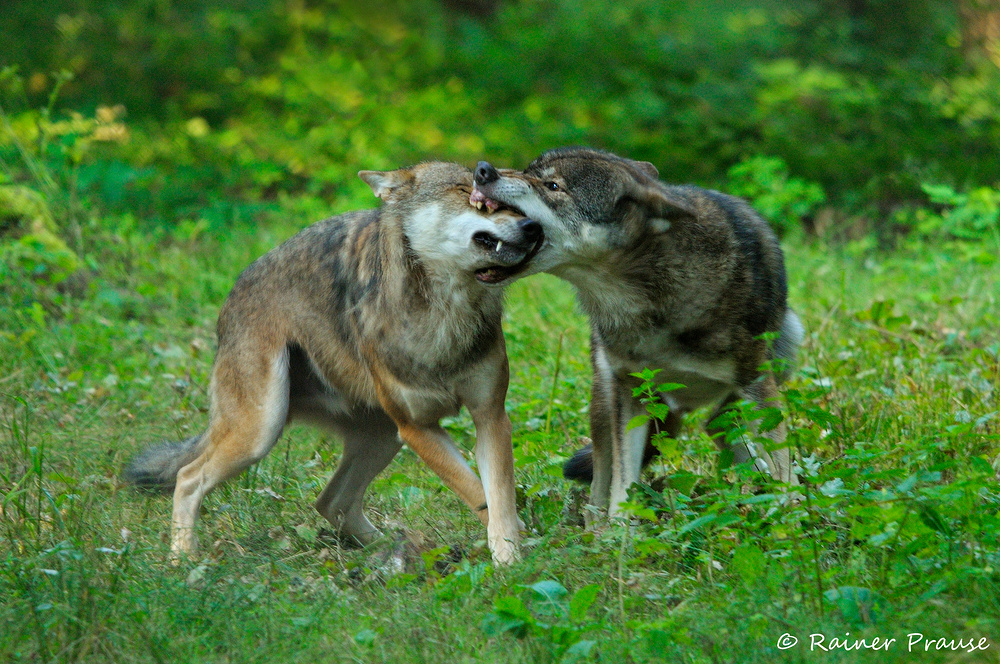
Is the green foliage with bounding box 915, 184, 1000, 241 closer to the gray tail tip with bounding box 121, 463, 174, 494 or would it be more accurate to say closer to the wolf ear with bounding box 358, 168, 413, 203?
the wolf ear with bounding box 358, 168, 413, 203

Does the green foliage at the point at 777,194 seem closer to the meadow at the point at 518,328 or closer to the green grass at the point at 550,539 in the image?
the meadow at the point at 518,328

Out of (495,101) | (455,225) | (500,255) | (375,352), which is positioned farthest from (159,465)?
(495,101)

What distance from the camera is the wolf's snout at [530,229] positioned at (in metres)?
3.87

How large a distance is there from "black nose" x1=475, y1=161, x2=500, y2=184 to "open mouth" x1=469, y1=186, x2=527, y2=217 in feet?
0.24

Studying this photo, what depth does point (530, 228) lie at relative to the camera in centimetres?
387

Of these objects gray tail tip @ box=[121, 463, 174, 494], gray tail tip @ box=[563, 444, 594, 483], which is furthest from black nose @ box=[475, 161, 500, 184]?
gray tail tip @ box=[121, 463, 174, 494]

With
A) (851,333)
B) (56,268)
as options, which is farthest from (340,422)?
(56,268)

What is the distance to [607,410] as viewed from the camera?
14.6ft

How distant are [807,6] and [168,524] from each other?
9962 mm

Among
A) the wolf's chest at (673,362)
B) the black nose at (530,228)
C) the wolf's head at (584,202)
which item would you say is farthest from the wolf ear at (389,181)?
the wolf's chest at (673,362)

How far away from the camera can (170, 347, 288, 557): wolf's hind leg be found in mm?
4559

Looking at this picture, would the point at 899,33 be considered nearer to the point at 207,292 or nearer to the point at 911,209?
the point at 911,209

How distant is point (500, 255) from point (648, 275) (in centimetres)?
64

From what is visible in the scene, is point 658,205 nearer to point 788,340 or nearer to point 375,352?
point 788,340
